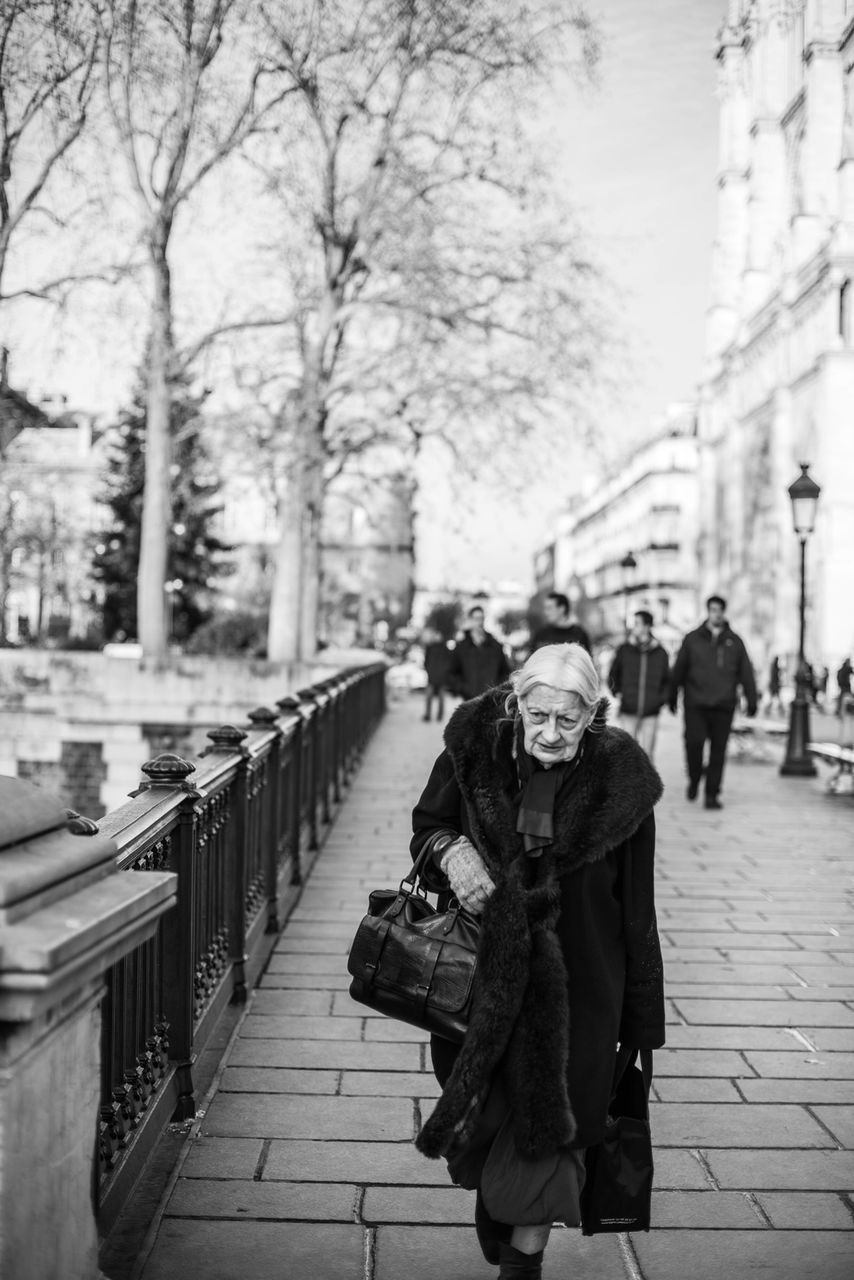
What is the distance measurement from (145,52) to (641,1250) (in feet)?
56.7

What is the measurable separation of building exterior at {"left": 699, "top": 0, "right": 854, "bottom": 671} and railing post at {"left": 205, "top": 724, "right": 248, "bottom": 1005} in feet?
139

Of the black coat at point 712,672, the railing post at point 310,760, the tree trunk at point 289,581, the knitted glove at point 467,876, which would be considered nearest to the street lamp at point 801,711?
the black coat at point 712,672

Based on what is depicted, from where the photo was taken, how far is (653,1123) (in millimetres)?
4805

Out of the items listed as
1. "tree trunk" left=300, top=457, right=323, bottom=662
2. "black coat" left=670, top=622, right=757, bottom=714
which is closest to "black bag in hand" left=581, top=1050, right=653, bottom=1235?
"black coat" left=670, top=622, right=757, bottom=714

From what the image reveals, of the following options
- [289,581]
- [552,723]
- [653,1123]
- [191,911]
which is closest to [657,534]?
[289,581]

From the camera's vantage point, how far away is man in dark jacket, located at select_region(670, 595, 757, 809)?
43.1 feet

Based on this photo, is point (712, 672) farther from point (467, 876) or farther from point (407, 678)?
point (407, 678)

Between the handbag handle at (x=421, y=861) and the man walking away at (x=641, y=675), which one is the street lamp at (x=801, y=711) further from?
the handbag handle at (x=421, y=861)

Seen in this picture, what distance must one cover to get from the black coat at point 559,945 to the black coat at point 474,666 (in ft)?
42.0

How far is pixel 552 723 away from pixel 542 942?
47 cm

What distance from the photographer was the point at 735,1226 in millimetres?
3926

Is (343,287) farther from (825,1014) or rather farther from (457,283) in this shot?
(825,1014)

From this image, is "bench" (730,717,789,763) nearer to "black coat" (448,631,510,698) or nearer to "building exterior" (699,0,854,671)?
"black coat" (448,631,510,698)

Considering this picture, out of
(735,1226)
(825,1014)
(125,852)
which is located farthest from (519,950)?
(825,1014)
